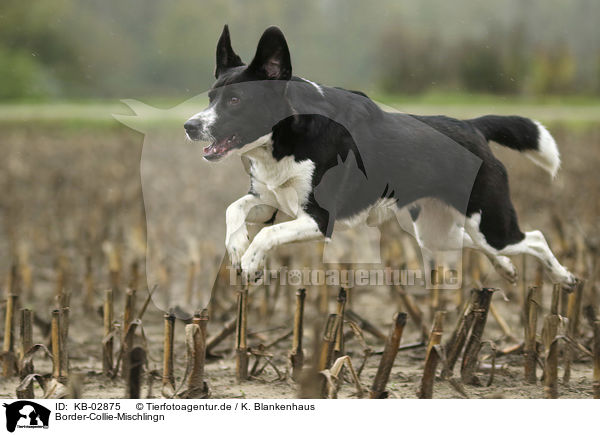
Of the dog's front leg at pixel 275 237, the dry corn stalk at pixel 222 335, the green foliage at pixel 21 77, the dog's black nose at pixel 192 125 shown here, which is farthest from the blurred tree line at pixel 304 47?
the dry corn stalk at pixel 222 335

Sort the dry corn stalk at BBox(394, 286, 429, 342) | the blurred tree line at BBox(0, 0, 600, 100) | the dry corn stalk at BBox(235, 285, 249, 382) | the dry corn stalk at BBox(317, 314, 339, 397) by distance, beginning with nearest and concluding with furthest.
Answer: the dry corn stalk at BBox(317, 314, 339, 397) → the dry corn stalk at BBox(235, 285, 249, 382) → the blurred tree line at BBox(0, 0, 600, 100) → the dry corn stalk at BBox(394, 286, 429, 342)

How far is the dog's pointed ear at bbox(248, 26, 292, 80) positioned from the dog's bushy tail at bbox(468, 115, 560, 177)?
5.11 feet

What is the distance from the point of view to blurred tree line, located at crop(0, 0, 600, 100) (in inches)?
210

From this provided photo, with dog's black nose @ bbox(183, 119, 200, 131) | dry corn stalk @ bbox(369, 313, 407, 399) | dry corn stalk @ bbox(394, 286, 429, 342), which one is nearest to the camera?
dog's black nose @ bbox(183, 119, 200, 131)

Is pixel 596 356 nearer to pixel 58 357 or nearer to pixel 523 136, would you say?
pixel 523 136

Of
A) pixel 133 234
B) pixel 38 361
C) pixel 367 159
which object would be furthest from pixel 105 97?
pixel 367 159

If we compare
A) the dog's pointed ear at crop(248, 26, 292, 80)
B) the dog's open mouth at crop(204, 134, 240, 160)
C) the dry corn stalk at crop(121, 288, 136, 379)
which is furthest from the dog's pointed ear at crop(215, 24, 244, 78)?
the dry corn stalk at crop(121, 288, 136, 379)

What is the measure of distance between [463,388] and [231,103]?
2.30 meters
